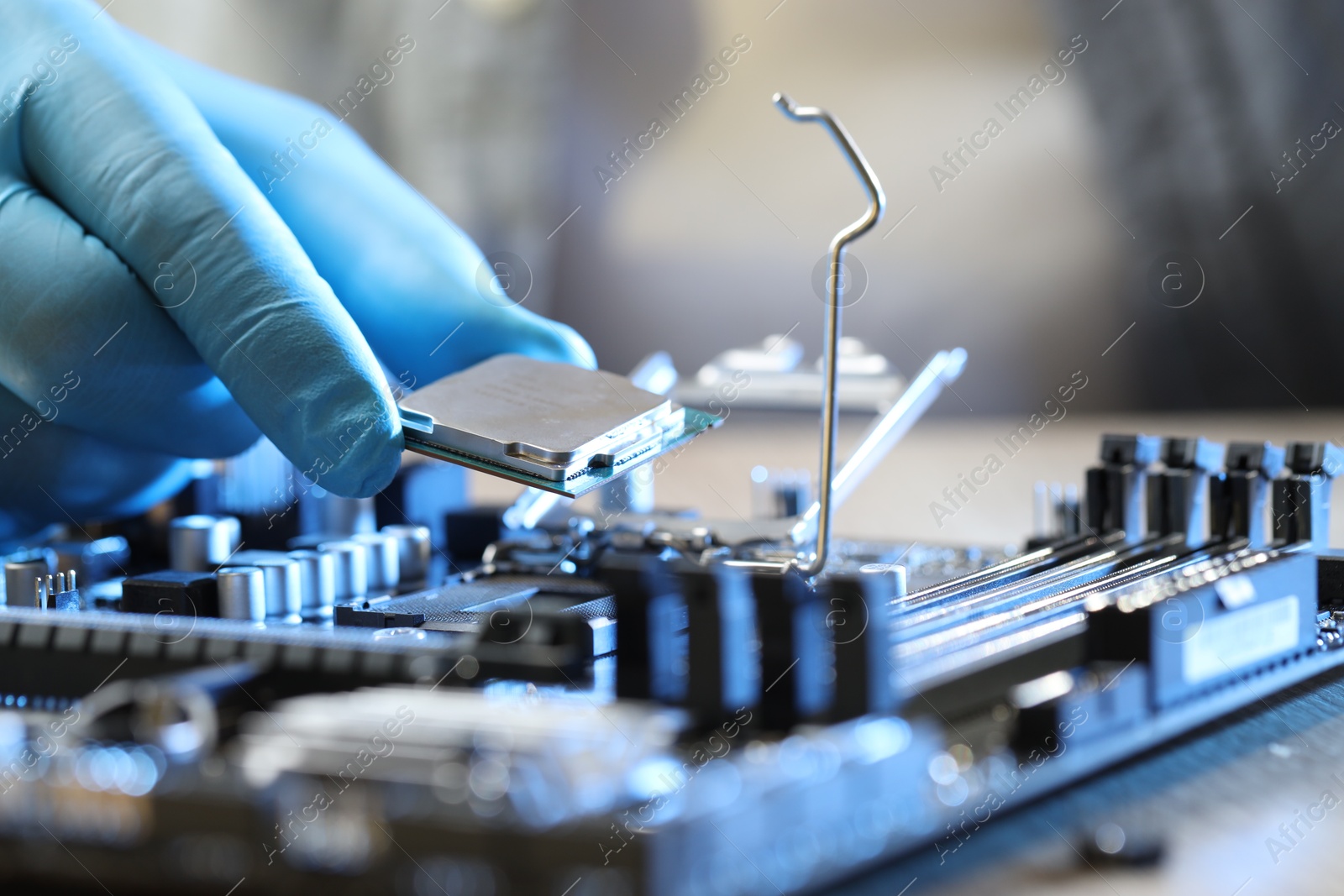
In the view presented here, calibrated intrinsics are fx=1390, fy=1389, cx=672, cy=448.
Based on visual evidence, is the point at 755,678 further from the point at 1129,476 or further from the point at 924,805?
the point at 1129,476

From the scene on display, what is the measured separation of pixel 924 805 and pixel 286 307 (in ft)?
1.82

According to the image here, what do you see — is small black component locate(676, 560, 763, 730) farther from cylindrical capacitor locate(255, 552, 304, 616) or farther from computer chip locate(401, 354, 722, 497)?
cylindrical capacitor locate(255, 552, 304, 616)

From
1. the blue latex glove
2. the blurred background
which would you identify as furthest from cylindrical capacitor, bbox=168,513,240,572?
the blurred background

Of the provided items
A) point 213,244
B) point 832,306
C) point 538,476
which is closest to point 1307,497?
point 832,306

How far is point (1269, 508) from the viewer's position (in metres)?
0.85

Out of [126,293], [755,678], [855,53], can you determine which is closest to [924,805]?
[755,678]

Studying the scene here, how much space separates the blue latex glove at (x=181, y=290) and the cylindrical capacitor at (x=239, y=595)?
9 centimetres

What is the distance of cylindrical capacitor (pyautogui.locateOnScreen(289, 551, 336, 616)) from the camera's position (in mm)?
869

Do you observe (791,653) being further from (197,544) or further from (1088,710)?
(197,544)

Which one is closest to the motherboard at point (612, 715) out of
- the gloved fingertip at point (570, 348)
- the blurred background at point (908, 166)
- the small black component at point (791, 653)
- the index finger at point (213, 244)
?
the small black component at point (791, 653)

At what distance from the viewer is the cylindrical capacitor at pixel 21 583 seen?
2.88 ft

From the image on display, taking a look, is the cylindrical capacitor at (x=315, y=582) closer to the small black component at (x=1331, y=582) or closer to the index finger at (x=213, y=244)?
the index finger at (x=213, y=244)

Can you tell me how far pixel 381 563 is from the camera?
958mm

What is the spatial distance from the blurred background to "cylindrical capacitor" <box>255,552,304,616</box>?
2593 millimetres
